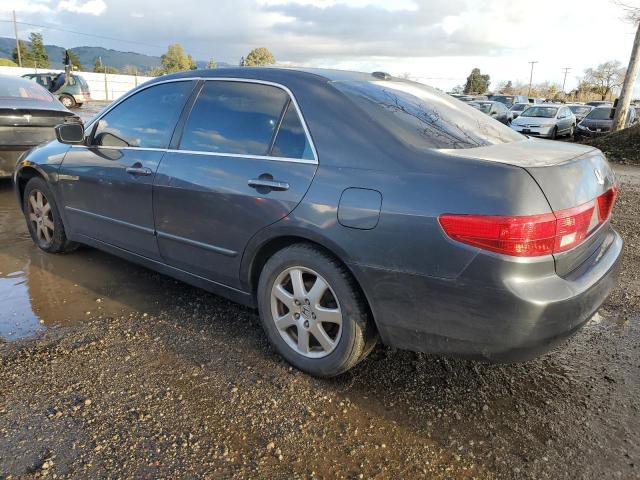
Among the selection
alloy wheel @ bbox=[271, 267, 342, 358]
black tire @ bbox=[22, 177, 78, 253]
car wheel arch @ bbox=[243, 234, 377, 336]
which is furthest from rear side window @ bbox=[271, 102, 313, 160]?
black tire @ bbox=[22, 177, 78, 253]

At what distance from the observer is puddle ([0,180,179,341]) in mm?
3488

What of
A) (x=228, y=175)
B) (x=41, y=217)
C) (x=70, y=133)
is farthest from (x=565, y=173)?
(x=41, y=217)

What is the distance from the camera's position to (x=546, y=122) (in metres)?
18.8

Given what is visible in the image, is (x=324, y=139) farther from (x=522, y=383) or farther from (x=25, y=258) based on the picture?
(x=25, y=258)

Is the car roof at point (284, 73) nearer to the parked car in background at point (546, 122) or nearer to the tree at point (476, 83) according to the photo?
the parked car in background at point (546, 122)

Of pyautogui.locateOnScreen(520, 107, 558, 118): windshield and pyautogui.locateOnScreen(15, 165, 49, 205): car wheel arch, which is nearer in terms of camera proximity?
pyautogui.locateOnScreen(15, 165, 49, 205): car wheel arch

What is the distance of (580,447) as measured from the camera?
2.28 metres

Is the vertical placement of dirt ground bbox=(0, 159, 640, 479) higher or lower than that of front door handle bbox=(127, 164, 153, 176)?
lower

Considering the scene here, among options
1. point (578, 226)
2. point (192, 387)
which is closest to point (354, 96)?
point (578, 226)

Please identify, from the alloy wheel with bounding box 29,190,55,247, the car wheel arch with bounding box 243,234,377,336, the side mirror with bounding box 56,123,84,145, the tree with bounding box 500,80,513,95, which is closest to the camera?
the car wheel arch with bounding box 243,234,377,336

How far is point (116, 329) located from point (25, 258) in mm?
1934

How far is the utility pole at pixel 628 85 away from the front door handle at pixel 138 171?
15357 millimetres

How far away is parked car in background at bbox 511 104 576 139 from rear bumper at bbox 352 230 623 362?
1814 centimetres

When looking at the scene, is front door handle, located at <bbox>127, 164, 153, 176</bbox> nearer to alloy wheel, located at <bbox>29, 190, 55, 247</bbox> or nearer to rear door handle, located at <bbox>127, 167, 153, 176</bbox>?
rear door handle, located at <bbox>127, 167, 153, 176</bbox>
